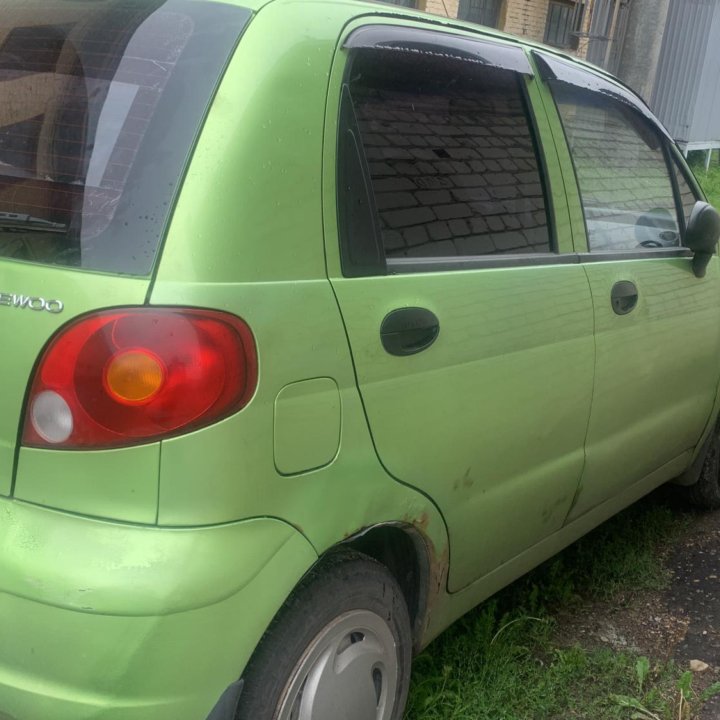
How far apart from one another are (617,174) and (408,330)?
143 centimetres

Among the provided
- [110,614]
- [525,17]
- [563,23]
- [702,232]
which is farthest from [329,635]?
[563,23]

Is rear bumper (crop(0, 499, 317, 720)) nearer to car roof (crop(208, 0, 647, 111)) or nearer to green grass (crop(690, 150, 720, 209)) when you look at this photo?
car roof (crop(208, 0, 647, 111))

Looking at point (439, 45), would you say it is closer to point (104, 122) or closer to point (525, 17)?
point (104, 122)

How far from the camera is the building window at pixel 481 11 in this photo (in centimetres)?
1266

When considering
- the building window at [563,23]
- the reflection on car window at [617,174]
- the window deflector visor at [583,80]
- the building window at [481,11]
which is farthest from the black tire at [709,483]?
the building window at [563,23]

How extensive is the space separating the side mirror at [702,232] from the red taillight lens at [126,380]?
2212 millimetres

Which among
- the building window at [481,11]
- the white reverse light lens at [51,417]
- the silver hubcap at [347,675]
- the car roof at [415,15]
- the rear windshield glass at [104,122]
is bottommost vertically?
the silver hubcap at [347,675]

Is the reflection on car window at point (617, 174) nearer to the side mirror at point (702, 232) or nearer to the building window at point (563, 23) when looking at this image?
the side mirror at point (702, 232)

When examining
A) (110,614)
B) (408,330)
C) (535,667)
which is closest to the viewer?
(110,614)

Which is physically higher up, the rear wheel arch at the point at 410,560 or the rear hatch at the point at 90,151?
the rear hatch at the point at 90,151

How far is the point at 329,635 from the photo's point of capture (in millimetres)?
1956

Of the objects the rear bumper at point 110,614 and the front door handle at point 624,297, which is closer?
the rear bumper at point 110,614

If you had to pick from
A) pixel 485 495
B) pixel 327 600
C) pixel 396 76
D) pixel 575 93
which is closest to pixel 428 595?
pixel 485 495

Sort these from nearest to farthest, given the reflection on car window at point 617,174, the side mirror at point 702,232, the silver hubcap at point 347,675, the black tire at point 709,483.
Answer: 1. the silver hubcap at point 347,675
2. the reflection on car window at point 617,174
3. the side mirror at point 702,232
4. the black tire at point 709,483
